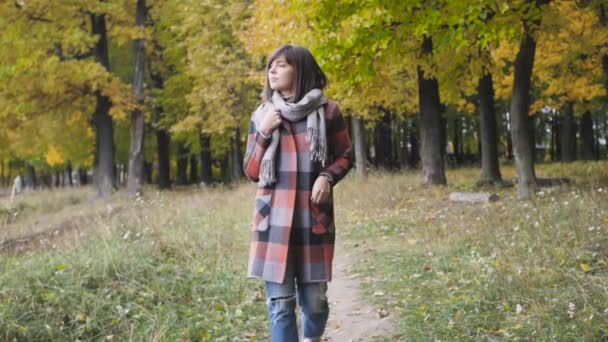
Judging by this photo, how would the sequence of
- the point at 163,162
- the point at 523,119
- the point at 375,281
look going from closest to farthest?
the point at 375,281 → the point at 523,119 → the point at 163,162

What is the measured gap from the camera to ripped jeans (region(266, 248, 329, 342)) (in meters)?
3.38

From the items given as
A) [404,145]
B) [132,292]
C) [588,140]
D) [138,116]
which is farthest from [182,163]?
[132,292]

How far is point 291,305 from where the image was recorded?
11.2 ft

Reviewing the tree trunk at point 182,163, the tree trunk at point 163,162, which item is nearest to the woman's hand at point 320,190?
the tree trunk at point 163,162

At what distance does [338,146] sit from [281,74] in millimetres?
561

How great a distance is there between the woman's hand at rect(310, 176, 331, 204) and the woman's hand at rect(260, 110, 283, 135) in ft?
1.31

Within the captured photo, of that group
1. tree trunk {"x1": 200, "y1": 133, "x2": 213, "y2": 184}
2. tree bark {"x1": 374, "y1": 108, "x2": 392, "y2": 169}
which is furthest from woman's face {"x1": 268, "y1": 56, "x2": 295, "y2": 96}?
tree trunk {"x1": 200, "y1": 133, "x2": 213, "y2": 184}

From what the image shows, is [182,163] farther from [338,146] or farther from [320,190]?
[320,190]

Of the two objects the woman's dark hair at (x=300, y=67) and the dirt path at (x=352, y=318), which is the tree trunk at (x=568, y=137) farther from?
the woman's dark hair at (x=300, y=67)

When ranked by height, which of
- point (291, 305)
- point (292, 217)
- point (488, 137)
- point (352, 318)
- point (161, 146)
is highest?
point (161, 146)

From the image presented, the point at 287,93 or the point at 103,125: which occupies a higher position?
the point at 103,125

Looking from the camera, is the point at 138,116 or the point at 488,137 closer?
the point at 488,137

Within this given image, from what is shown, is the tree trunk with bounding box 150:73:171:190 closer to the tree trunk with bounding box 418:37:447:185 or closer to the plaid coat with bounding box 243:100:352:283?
the tree trunk with bounding box 418:37:447:185

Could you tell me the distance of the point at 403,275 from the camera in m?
6.45
